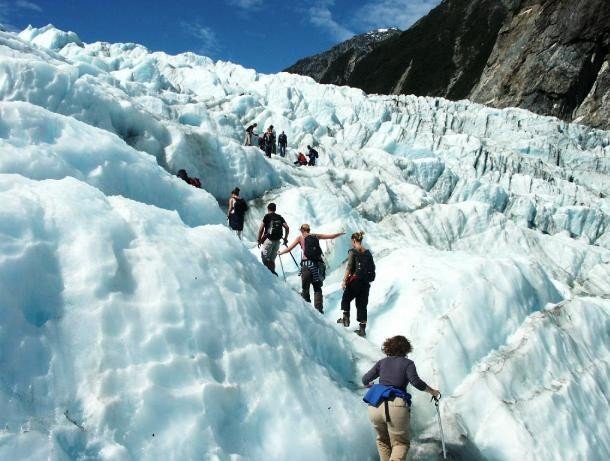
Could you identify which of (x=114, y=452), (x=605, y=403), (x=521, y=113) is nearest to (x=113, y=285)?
(x=114, y=452)

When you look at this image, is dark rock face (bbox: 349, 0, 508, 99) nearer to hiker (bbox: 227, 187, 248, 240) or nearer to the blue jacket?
hiker (bbox: 227, 187, 248, 240)

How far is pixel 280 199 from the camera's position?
15617 millimetres

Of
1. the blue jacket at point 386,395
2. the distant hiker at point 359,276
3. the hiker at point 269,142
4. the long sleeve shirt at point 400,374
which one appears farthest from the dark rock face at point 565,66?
the blue jacket at point 386,395

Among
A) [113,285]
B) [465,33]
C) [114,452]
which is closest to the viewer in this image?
[114,452]

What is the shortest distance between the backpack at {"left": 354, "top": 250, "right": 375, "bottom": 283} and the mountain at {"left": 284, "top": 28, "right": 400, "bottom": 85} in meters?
99.0

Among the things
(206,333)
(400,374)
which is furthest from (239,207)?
(400,374)

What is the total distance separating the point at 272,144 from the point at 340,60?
9661cm

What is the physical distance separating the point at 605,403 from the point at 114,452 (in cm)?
622

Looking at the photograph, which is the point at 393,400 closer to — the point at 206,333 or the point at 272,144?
the point at 206,333

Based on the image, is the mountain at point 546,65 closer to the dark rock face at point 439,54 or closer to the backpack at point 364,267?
the dark rock face at point 439,54

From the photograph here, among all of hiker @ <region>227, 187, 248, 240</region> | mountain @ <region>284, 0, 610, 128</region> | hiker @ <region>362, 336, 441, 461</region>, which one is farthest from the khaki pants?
mountain @ <region>284, 0, 610, 128</region>

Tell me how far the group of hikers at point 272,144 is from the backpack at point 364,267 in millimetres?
13042

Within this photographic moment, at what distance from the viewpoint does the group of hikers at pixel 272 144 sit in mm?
19750

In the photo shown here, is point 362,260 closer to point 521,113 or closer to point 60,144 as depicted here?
point 60,144
